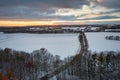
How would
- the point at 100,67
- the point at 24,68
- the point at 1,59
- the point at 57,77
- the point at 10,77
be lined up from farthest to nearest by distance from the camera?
the point at 1,59
the point at 24,68
the point at 100,67
the point at 57,77
the point at 10,77

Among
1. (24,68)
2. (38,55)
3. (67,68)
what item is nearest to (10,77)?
(24,68)

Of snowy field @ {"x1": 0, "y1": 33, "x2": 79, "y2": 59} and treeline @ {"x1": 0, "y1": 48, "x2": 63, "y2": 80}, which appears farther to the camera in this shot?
snowy field @ {"x1": 0, "y1": 33, "x2": 79, "y2": 59}

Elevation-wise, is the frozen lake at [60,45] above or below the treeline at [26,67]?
below

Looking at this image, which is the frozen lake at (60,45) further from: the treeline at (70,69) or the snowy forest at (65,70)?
the snowy forest at (65,70)

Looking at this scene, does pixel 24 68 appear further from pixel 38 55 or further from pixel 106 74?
pixel 106 74

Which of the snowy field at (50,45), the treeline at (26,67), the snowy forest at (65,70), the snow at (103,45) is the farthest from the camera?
the snow at (103,45)

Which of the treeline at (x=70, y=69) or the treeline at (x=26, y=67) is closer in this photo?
the treeline at (x=70, y=69)

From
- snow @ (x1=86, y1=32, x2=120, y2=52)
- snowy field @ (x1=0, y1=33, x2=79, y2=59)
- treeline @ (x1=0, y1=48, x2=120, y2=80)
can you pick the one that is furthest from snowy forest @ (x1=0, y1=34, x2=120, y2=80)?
snow @ (x1=86, y1=32, x2=120, y2=52)

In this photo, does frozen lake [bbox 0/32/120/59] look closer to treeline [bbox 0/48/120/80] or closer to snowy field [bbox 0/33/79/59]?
snowy field [bbox 0/33/79/59]

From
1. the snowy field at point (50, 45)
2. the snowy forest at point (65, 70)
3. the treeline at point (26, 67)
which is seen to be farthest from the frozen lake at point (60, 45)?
the snowy forest at point (65, 70)

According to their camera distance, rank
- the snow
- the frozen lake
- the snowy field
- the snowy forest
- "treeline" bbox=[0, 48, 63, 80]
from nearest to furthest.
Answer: the snowy forest < "treeline" bbox=[0, 48, 63, 80] < the snowy field < the frozen lake < the snow

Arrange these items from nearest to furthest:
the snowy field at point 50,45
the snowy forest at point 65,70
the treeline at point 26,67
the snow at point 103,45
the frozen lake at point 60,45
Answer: the snowy forest at point 65,70
the treeline at point 26,67
the snowy field at point 50,45
the frozen lake at point 60,45
the snow at point 103,45
